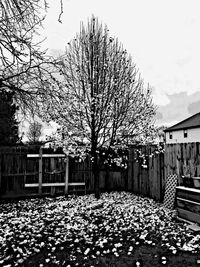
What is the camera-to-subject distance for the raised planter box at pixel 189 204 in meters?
4.71

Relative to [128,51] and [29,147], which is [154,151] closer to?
[128,51]

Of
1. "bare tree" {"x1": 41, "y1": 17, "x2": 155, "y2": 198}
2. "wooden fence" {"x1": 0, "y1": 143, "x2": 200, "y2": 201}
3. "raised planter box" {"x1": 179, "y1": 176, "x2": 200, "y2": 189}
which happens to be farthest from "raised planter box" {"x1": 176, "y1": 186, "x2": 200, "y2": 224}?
"bare tree" {"x1": 41, "y1": 17, "x2": 155, "y2": 198}

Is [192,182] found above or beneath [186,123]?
beneath

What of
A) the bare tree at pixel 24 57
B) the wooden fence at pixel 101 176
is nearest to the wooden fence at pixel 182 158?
the wooden fence at pixel 101 176

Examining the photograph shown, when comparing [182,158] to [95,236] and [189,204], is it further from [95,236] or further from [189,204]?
[95,236]

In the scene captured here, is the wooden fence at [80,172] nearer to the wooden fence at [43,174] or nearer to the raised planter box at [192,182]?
the wooden fence at [43,174]

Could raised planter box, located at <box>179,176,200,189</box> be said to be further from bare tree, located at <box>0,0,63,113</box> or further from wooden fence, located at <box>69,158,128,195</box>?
bare tree, located at <box>0,0,63,113</box>

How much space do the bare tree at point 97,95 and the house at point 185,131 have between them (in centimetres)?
1507

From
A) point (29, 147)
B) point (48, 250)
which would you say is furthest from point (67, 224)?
point (29, 147)

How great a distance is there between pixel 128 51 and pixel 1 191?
6187 millimetres

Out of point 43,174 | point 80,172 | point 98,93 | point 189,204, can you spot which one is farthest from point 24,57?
point 80,172

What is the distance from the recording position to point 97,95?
700cm

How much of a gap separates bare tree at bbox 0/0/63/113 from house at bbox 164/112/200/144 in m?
19.4

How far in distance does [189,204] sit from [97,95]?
385 centimetres
